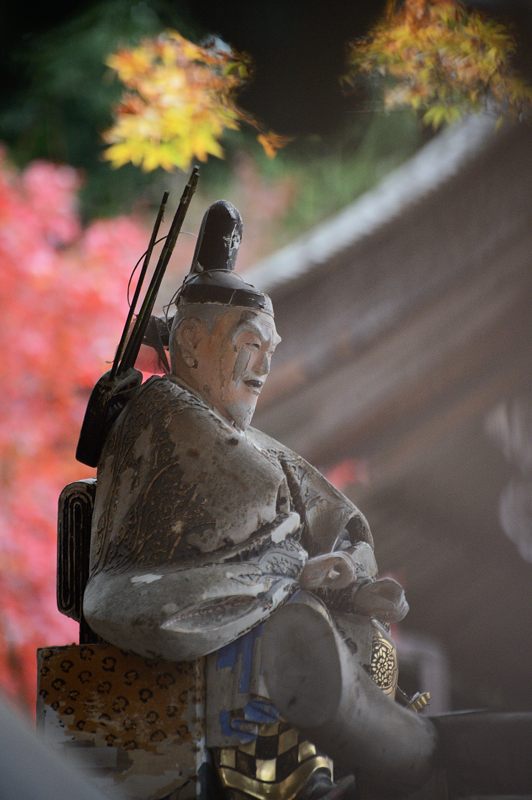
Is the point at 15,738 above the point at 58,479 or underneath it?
underneath

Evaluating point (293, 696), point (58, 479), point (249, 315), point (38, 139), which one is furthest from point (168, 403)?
point (38, 139)

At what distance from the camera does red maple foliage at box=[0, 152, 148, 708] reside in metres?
3.59

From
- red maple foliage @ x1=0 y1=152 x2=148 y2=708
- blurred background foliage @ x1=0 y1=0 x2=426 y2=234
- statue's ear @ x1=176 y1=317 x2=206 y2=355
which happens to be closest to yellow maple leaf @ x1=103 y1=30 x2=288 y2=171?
blurred background foliage @ x1=0 y1=0 x2=426 y2=234

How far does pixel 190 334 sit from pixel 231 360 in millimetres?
121

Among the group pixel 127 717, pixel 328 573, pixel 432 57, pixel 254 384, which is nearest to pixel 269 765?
pixel 127 717

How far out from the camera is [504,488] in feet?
12.5

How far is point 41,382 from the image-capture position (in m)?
3.66

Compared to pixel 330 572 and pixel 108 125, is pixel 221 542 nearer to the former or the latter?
pixel 330 572

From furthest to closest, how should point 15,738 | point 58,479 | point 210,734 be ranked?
point 58,479 < point 210,734 < point 15,738

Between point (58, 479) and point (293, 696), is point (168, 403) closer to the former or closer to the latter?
point (293, 696)

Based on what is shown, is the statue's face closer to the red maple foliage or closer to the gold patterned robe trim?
the gold patterned robe trim

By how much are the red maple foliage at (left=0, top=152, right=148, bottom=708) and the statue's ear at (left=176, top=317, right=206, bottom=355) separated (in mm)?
1059

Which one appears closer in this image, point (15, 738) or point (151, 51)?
point (15, 738)

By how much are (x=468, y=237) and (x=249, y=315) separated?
4.43ft
